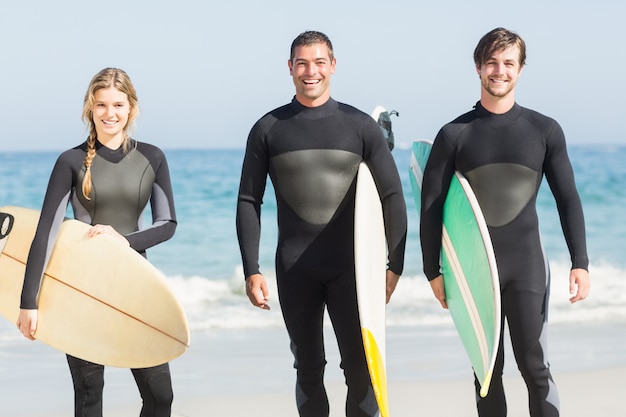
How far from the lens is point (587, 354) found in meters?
6.43

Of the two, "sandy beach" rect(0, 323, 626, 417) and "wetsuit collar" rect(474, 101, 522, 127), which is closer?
"wetsuit collar" rect(474, 101, 522, 127)

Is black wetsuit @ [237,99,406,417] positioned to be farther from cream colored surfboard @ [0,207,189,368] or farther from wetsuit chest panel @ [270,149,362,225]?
cream colored surfboard @ [0,207,189,368]

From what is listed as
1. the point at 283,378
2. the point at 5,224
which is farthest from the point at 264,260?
the point at 5,224

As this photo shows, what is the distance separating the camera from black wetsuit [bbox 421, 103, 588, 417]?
11.7 feet

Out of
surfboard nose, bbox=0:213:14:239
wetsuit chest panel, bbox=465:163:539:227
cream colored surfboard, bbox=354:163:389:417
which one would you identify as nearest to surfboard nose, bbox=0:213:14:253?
surfboard nose, bbox=0:213:14:239

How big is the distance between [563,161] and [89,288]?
183 centimetres

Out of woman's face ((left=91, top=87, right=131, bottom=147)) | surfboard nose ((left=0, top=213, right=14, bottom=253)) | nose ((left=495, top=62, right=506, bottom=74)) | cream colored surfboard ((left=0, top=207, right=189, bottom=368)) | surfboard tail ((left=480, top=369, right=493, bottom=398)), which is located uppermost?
nose ((left=495, top=62, right=506, bottom=74))

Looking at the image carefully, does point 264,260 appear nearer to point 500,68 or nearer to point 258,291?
point 258,291

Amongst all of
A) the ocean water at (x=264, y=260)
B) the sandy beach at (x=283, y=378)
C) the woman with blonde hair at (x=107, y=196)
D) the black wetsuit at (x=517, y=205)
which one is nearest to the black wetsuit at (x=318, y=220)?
the black wetsuit at (x=517, y=205)

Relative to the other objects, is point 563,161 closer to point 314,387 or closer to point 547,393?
point 547,393

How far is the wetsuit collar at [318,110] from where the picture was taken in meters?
3.64

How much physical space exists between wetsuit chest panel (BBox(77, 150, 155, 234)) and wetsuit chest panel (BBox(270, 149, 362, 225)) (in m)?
0.51

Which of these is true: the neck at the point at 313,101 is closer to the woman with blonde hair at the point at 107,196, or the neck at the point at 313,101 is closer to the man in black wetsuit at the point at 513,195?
the man in black wetsuit at the point at 513,195

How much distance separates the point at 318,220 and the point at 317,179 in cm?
15
